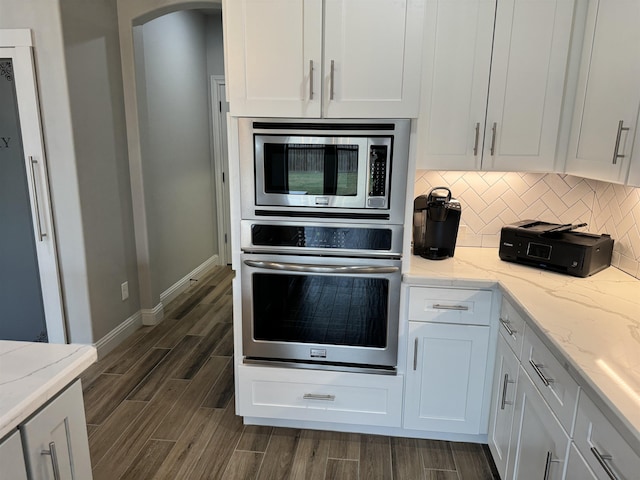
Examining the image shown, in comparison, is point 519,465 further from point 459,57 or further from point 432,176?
point 459,57

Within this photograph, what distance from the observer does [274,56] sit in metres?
2.01

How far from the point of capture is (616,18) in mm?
1844

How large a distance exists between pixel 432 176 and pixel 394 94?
0.76 m

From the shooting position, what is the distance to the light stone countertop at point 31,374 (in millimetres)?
1008

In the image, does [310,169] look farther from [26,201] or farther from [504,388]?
[26,201]

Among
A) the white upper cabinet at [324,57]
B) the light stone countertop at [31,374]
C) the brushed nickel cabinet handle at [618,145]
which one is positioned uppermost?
the white upper cabinet at [324,57]

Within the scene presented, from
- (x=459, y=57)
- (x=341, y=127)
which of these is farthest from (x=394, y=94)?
(x=459, y=57)

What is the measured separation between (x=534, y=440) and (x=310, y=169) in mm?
1414

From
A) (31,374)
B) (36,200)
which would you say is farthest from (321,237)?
(36,200)

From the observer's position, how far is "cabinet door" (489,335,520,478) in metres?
1.91

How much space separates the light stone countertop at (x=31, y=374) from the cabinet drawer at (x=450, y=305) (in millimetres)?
1425

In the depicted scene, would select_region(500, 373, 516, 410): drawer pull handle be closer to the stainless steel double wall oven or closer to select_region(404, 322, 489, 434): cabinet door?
select_region(404, 322, 489, 434): cabinet door

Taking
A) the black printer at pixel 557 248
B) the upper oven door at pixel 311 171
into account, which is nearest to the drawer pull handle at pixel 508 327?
the black printer at pixel 557 248

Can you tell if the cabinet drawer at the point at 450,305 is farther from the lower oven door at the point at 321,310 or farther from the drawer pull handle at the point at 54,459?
the drawer pull handle at the point at 54,459
